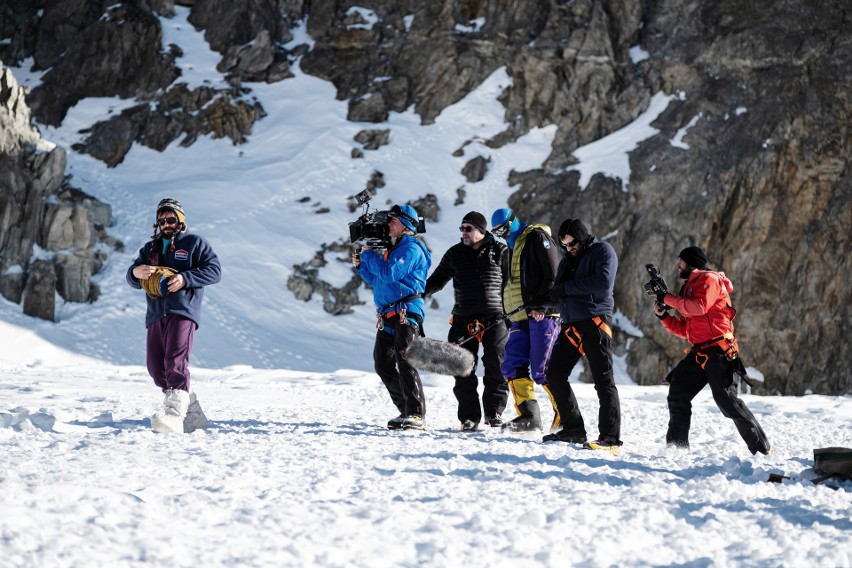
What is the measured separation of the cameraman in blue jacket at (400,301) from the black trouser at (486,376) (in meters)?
0.41

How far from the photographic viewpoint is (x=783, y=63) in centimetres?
3434

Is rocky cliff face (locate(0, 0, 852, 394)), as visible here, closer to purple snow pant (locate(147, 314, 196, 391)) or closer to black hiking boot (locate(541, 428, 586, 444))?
purple snow pant (locate(147, 314, 196, 391))

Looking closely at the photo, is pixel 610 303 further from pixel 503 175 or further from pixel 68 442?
pixel 503 175

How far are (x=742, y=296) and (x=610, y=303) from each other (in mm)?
26892

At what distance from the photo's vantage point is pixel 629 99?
38.0 metres

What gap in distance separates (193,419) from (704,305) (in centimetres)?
403

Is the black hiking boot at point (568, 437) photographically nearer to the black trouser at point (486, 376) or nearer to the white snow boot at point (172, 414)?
the black trouser at point (486, 376)

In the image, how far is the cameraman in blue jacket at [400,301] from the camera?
22.9 ft

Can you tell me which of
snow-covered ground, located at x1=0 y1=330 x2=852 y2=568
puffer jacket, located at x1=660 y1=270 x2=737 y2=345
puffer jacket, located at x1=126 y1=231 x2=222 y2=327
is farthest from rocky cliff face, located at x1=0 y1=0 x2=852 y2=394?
snow-covered ground, located at x1=0 y1=330 x2=852 y2=568

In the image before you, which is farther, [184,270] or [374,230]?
[374,230]

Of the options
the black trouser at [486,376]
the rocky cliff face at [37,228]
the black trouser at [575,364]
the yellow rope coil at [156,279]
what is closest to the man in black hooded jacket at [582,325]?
the black trouser at [575,364]

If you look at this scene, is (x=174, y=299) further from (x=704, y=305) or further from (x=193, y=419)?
(x=704, y=305)

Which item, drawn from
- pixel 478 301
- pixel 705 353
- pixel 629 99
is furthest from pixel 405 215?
pixel 629 99

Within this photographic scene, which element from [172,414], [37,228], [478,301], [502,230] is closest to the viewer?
[172,414]
